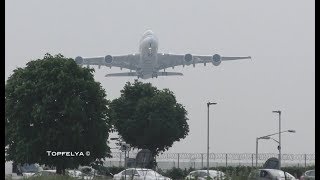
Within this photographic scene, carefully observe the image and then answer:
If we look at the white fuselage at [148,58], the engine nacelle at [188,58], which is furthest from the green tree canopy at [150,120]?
the engine nacelle at [188,58]

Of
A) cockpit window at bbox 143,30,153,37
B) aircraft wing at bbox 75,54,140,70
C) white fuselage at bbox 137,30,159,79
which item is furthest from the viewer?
cockpit window at bbox 143,30,153,37

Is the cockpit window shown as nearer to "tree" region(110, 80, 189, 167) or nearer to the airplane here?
the airplane

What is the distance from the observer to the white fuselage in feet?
327

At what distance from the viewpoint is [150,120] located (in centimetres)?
6800

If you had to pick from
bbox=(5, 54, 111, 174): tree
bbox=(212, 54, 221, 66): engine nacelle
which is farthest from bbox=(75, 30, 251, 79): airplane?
bbox=(5, 54, 111, 174): tree

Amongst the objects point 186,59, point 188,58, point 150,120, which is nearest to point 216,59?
point 188,58

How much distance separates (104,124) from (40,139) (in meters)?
4.18

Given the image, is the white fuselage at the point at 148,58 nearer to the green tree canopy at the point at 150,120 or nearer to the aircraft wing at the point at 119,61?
the aircraft wing at the point at 119,61

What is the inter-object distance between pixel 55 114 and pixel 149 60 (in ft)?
181

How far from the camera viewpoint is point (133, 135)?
68.3 meters

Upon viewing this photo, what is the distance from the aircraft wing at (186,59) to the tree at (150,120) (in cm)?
2730

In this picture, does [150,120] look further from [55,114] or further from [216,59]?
[216,59]

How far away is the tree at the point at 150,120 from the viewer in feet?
223

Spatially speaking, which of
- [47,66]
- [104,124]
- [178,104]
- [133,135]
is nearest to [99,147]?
[104,124]
